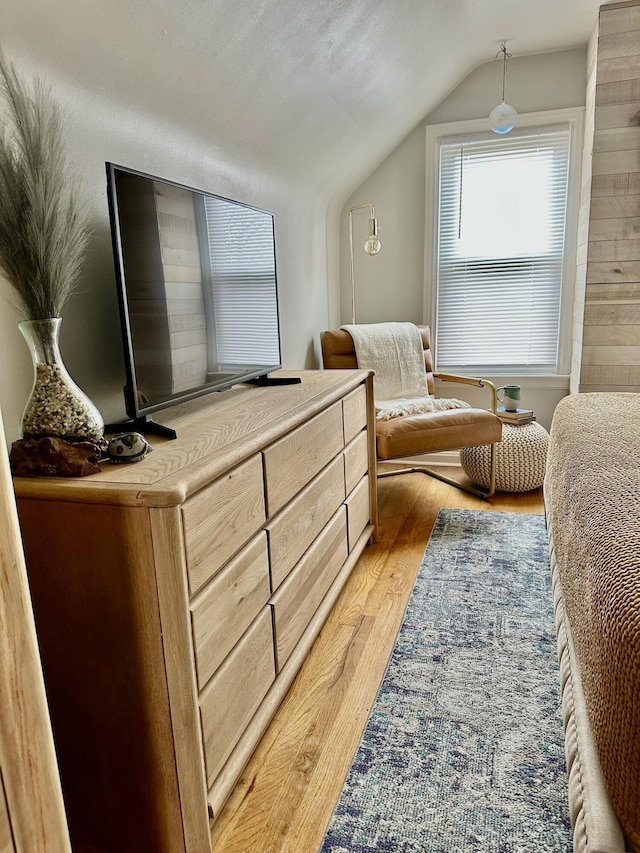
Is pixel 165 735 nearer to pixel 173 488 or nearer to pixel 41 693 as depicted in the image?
pixel 41 693

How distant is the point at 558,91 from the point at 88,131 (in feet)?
9.55

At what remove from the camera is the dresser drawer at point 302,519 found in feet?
5.00

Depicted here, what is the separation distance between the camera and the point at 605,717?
2.46 feet

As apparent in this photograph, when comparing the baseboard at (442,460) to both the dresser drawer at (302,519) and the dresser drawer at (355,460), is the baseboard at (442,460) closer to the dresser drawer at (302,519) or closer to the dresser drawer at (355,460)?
the dresser drawer at (355,460)

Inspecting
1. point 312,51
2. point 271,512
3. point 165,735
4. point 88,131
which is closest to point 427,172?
point 312,51

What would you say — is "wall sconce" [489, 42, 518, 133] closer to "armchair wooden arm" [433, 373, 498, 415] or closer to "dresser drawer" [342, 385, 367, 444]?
"armchair wooden arm" [433, 373, 498, 415]

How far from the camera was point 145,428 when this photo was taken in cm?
146

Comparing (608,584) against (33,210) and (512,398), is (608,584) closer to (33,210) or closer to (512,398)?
(33,210)

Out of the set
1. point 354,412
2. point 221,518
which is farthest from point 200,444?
point 354,412

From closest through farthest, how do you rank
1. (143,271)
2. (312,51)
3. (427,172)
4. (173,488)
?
(173,488), (143,271), (312,51), (427,172)

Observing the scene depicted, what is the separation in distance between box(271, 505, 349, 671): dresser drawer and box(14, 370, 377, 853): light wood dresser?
0.11m

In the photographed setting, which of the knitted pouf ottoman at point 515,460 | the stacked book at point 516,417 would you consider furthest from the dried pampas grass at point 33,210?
the stacked book at point 516,417

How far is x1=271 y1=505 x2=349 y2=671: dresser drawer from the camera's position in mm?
1587

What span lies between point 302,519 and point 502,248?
2.63 meters
